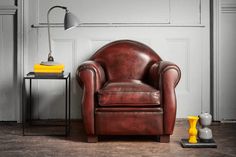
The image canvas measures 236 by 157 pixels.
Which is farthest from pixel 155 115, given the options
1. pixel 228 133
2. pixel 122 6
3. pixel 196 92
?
pixel 122 6

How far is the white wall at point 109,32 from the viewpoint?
484 cm

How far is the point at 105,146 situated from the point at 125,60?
1104 mm

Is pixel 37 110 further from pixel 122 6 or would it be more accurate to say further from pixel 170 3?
pixel 170 3

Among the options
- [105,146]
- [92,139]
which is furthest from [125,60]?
[105,146]

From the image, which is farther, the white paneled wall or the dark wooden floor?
the white paneled wall

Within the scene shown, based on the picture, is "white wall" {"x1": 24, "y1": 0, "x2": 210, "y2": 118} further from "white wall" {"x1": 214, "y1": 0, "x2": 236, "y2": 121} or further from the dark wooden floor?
the dark wooden floor

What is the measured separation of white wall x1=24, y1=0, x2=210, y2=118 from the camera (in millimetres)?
4836

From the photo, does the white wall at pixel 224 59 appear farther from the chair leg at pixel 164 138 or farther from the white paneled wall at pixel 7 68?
the white paneled wall at pixel 7 68

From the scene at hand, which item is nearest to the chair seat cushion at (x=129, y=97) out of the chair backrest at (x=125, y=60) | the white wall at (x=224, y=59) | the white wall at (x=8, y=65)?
the chair backrest at (x=125, y=60)

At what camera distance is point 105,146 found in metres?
3.71

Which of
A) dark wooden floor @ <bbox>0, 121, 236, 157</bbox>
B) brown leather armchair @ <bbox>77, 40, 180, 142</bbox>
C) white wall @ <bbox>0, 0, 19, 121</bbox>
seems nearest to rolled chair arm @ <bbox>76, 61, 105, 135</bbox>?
brown leather armchair @ <bbox>77, 40, 180, 142</bbox>

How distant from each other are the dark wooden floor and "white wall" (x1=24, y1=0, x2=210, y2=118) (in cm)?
68

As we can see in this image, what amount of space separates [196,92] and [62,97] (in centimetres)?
145

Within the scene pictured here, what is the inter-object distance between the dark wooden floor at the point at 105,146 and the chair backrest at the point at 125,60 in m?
0.67
